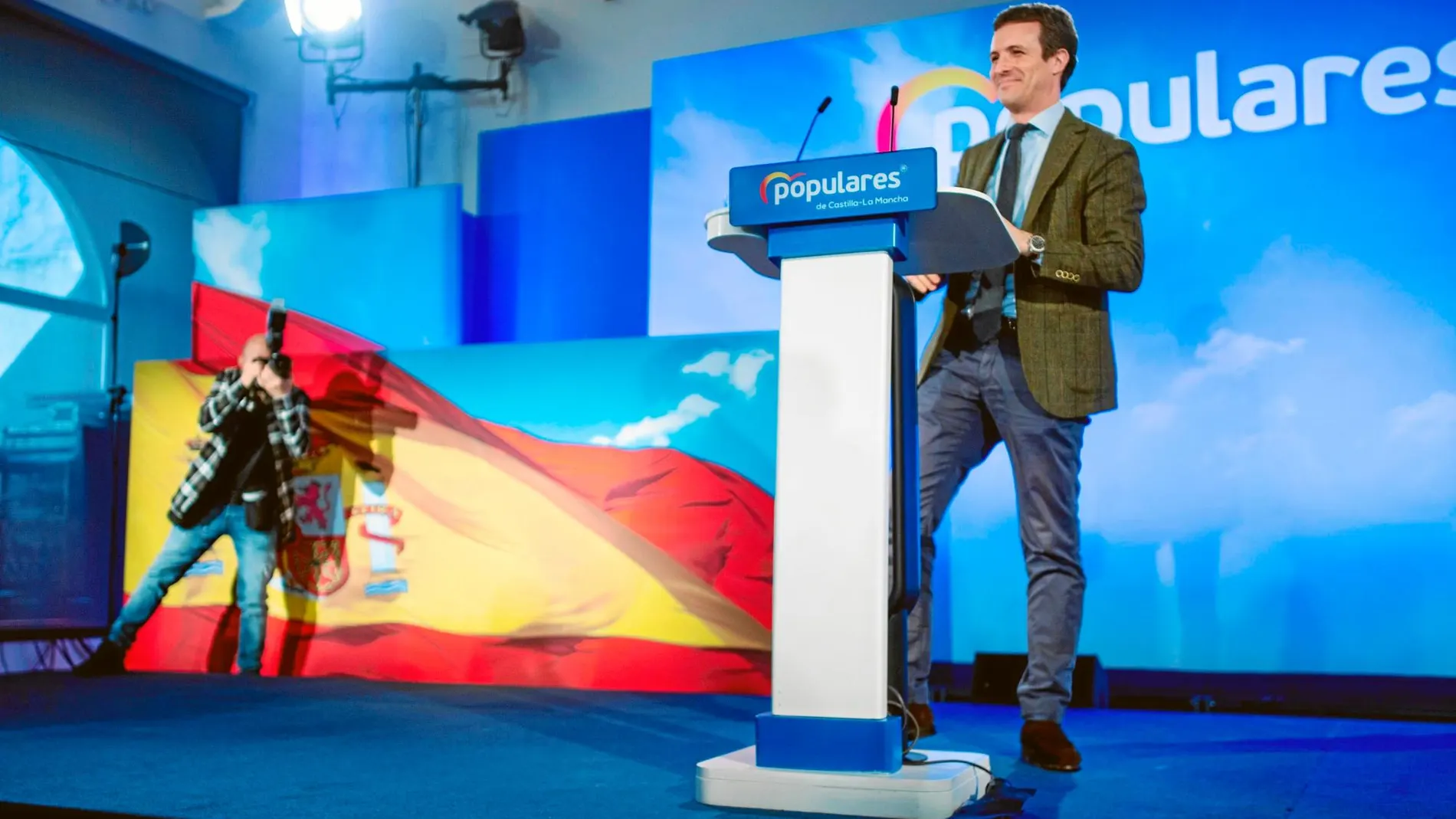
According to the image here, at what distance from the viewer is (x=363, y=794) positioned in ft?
6.70

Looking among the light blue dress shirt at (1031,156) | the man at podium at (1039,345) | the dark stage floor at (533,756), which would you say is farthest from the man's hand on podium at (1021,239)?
the dark stage floor at (533,756)

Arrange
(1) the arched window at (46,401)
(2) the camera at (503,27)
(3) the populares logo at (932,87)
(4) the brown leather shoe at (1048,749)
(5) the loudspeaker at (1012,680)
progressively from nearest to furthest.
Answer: (4) the brown leather shoe at (1048,749) < (5) the loudspeaker at (1012,680) < (3) the populares logo at (932,87) < (1) the arched window at (46,401) < (2) the camera at (503,27)

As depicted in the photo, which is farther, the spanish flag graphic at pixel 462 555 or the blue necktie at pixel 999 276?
the spanish flag graphic at pixel 462 555

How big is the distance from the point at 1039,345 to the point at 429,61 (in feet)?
13.5

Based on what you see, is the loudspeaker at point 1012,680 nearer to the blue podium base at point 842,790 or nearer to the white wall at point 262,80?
the blue podium base at point 842,790

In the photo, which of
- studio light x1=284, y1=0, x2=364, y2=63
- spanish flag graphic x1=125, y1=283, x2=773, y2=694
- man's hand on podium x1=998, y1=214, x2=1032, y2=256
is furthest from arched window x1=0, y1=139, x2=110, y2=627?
man's hand on podium x1=998, y1=214, x2=1032, y2=256

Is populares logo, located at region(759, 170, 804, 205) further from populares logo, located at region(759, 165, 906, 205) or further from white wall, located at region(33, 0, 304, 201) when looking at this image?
white wall, located at region(33, 0, 304, 201)

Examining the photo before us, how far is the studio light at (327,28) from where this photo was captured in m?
5.43

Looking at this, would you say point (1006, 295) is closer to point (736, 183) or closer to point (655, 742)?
point (736, 183)

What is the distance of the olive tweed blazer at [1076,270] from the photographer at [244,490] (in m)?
2.63

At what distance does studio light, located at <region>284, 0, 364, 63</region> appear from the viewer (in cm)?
543

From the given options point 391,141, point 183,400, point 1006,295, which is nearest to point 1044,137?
point 1006,295

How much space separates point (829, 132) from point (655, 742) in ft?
7.31

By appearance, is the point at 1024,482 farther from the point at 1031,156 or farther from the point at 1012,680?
the point at 1012,680
